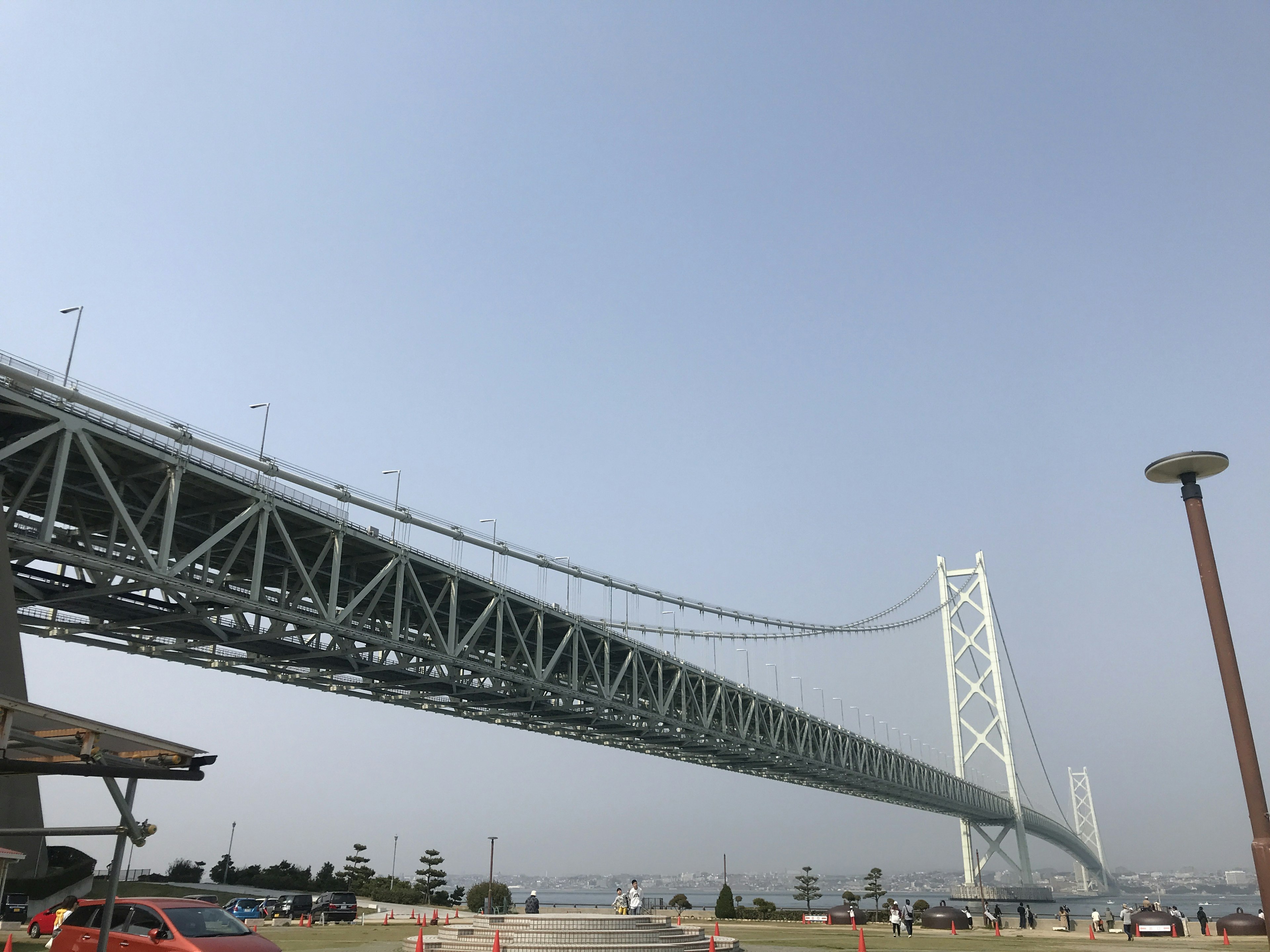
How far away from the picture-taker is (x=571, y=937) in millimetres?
24938

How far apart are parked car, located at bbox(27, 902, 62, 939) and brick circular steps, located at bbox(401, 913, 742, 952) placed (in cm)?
953

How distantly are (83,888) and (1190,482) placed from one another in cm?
3816

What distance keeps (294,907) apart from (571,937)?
29102mm

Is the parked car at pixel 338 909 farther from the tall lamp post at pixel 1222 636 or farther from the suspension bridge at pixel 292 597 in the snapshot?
the tall lamp post at pixel 1222 636

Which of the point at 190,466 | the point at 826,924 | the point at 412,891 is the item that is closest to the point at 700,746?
the point at 826,924

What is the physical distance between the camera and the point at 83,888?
34.1 meters

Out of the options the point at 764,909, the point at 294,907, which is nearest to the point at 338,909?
the point at 294,907

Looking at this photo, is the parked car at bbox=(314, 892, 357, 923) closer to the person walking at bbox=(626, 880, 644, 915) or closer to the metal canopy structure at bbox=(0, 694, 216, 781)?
the person walking at bbox=(626, 880, 644, 915)

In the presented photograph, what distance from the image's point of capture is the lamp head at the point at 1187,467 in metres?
14.2

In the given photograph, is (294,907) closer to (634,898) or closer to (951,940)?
(634,898)

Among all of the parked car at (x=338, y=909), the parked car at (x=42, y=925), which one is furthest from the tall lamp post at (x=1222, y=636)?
the parked car at (x=338, y=909)

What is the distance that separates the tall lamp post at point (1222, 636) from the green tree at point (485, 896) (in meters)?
48.4

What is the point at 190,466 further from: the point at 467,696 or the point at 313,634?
the point at 467,696

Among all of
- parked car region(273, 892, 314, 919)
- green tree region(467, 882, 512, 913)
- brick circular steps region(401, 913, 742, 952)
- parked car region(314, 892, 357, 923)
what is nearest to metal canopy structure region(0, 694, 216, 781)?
Answer: brick circular steps region(401, 913, 742, 952)
